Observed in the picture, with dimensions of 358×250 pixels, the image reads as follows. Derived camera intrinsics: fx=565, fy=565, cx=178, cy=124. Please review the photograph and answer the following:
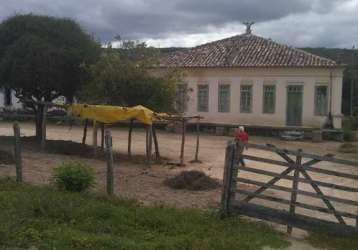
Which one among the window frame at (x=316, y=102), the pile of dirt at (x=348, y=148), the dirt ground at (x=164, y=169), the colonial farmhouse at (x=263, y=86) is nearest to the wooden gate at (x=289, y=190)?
the dirt ground at (x=164, y=169)

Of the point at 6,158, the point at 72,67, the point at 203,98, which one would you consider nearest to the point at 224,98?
the point at 203,98

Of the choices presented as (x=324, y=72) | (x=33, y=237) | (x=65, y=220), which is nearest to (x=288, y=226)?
(x=65, y=220)

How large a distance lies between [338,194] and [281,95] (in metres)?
20.8

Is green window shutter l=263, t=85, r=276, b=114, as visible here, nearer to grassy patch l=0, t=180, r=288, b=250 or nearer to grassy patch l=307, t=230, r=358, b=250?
grassy patch l=0, t=180, r=288, b=250

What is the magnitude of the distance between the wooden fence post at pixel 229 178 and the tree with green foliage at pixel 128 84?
11.9 meters

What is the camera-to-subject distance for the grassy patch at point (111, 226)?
7.09 meters

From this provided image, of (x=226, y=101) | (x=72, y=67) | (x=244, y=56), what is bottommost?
(x=226, y=101)

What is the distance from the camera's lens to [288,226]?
9.16m

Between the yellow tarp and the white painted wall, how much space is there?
1304 centimetres

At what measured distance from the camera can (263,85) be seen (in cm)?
3484

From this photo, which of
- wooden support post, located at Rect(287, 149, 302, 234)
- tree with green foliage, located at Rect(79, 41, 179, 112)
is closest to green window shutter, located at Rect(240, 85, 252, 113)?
tree with green foliage, located at Rect(79, 41, 179, 112)

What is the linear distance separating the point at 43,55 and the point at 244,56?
17.3 meters

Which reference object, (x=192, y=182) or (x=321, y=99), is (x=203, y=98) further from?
(x=192, y=182)

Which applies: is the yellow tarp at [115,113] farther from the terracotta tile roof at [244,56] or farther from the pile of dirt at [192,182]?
the terracotta tile roof at [244,56]
